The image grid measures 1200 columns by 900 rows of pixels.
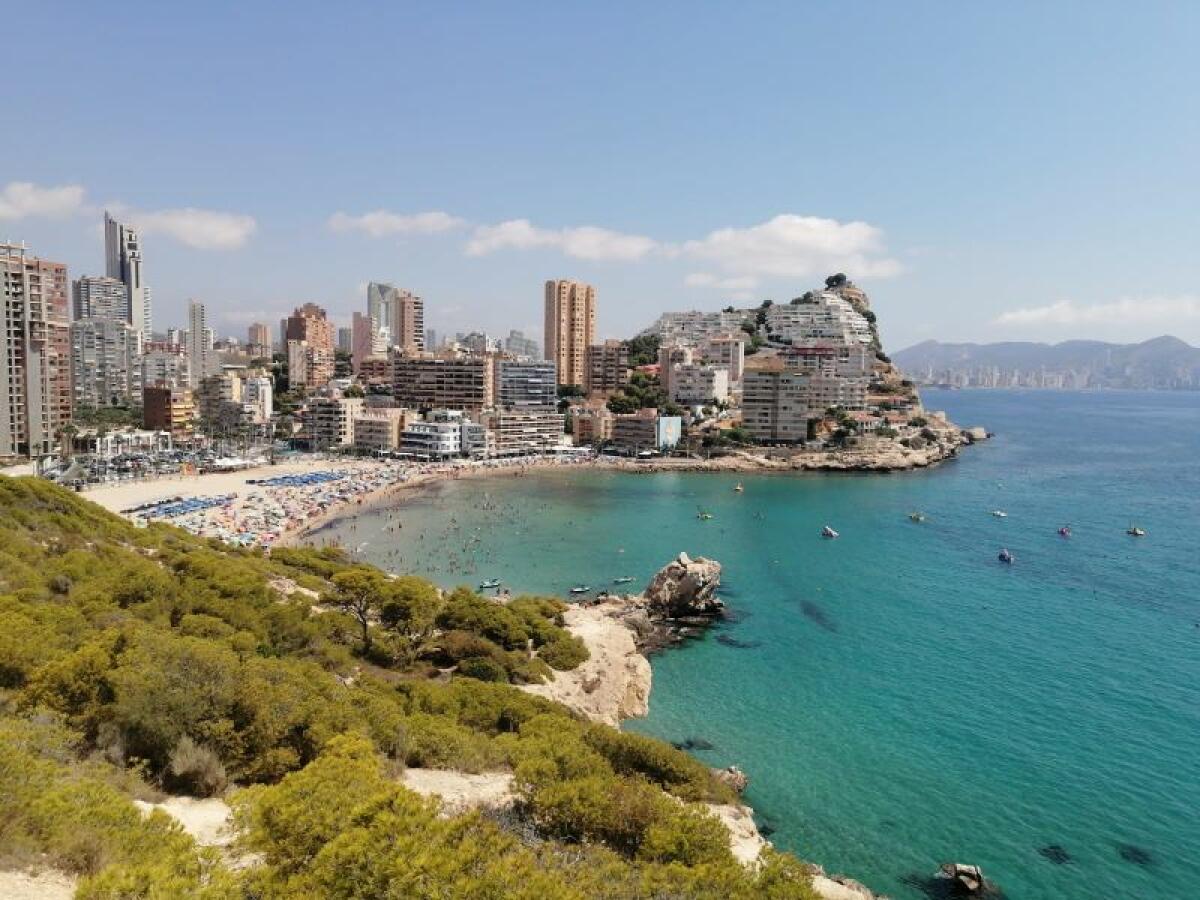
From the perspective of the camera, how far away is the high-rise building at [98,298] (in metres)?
128

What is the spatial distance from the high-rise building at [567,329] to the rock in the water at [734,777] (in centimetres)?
9378

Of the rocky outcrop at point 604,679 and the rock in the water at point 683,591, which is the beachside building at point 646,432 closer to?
the rock in the water at point 683,591

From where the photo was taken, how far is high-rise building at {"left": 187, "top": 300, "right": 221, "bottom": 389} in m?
124

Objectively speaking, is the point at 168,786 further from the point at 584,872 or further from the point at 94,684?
the point at 584,872

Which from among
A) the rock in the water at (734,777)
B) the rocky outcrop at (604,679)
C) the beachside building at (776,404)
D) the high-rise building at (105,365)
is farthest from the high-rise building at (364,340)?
the rock in the water at (734,777)

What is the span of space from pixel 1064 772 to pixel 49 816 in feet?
70.4

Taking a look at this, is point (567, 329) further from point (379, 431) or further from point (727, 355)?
point (379, 431)

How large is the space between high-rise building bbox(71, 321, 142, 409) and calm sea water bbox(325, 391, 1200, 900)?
2475 inches

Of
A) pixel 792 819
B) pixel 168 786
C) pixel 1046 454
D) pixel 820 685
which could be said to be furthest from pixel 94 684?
pixel 1046 454

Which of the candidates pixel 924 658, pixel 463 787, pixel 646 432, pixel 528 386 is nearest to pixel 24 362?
pixel 528 386

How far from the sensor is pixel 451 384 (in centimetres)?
→ 9094

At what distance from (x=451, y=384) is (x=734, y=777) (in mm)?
77474

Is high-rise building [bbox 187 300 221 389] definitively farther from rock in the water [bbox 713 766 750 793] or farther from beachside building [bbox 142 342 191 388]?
rock in the water [bbox 713 766 750 793]

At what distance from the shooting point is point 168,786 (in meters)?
10.9
